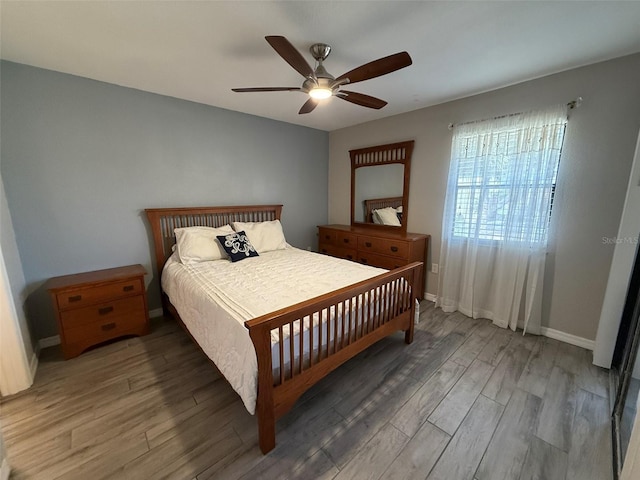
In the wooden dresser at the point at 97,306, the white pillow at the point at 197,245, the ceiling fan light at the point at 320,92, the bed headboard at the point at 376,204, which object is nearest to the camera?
the ceiling fan light at the point at 320,92

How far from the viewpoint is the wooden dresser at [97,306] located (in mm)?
2068

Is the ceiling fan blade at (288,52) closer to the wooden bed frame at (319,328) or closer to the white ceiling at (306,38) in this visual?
the white ceiling at (306,38)

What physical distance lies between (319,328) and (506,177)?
2.37 m

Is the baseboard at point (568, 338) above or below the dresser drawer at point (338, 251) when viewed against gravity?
below

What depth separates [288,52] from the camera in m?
1.40

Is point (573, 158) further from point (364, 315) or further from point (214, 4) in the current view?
point (214, 4)

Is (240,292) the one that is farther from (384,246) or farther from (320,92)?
(384,246)

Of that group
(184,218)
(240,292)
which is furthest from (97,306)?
(240,292)

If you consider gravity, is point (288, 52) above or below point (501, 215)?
above

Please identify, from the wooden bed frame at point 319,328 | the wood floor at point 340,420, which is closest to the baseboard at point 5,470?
the wood floor at point 340,420

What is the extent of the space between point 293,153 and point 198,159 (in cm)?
137

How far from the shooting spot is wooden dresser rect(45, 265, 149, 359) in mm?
2068

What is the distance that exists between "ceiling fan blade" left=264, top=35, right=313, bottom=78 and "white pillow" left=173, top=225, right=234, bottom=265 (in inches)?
74.7

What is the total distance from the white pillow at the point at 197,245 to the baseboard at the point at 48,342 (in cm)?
125
